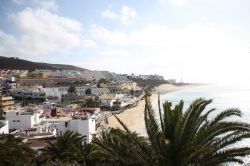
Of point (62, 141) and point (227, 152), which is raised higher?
point (227, 152)

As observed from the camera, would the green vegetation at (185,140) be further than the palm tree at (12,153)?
No

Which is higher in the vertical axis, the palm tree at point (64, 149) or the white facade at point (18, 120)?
the palm tree at point (64, 149)

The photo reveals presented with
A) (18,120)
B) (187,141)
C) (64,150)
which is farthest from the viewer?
(18,120)

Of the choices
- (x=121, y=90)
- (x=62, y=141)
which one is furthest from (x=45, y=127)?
(x=121, y=90)

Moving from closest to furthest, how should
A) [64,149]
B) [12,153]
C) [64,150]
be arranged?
[12,153]
[64,150]
[64,149]

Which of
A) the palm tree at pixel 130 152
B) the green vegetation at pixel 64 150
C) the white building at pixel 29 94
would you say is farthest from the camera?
the white building at pixel 29 94

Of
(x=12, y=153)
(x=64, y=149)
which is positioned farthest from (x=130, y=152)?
(x=64, y=149)

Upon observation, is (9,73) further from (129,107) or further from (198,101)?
(198,101)

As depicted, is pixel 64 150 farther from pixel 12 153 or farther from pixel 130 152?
pixel 130 152

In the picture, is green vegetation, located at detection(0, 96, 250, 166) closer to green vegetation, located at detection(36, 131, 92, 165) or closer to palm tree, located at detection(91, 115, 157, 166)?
palm tree, located at detection(91, 115, 157, 166)

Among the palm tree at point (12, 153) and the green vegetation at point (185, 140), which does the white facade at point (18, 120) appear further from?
the green vegetation at point (185, 140)

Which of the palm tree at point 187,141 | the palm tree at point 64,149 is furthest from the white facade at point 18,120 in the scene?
the palm tree at point 187,141
